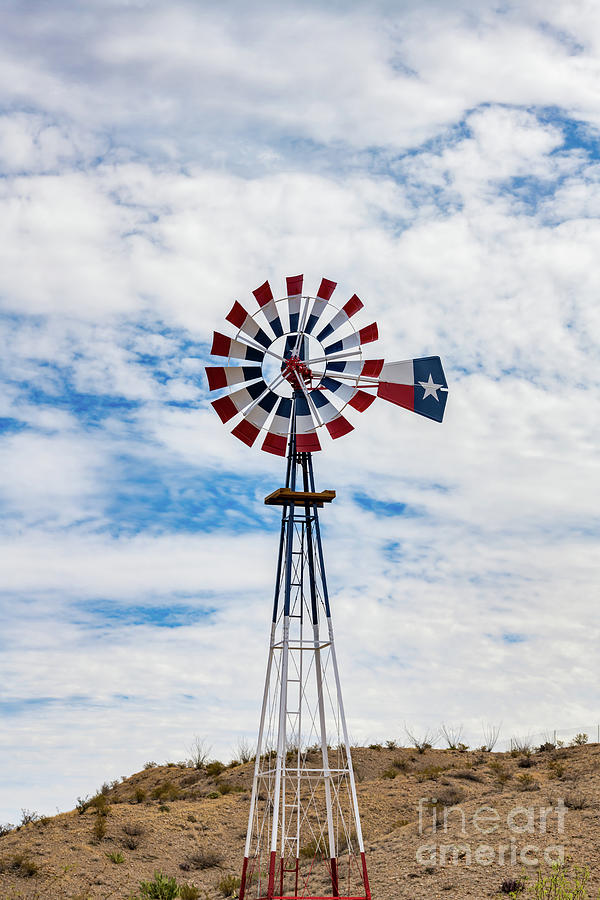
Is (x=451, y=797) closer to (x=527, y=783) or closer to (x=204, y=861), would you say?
(x=527, y=783)

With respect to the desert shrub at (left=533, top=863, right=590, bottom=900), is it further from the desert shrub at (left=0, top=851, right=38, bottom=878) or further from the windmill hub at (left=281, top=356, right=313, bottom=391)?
the desert shrub at (left=0, top=851, right=38, bottom=878)

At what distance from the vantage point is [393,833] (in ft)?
69.8

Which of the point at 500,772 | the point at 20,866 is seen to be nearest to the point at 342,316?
the point at 20,866

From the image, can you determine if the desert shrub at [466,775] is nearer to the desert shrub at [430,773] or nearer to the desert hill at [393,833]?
the desert hill at [393,833]

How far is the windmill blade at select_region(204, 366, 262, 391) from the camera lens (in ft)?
54.4

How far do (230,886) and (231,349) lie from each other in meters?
11.9

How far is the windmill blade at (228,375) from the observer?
1658 centimetres

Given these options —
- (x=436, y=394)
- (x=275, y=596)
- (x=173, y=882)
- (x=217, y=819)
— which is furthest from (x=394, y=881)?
(x=436, y=394)

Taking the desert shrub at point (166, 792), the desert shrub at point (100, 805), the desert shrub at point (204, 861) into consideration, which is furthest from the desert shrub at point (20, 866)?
the desert shrub at point (166, 792)

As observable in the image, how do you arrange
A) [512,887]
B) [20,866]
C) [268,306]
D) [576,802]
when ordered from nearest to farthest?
1. [512,887]
2. [268,306]
3. [576,802]
4. [20,866]

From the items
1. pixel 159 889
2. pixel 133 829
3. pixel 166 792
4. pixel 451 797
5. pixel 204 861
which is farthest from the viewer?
pixel 166 792

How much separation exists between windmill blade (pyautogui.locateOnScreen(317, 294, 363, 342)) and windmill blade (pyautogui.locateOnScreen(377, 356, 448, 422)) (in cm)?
126

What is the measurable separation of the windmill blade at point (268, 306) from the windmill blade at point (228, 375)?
89 cm

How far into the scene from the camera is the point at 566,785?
69.3 ft
